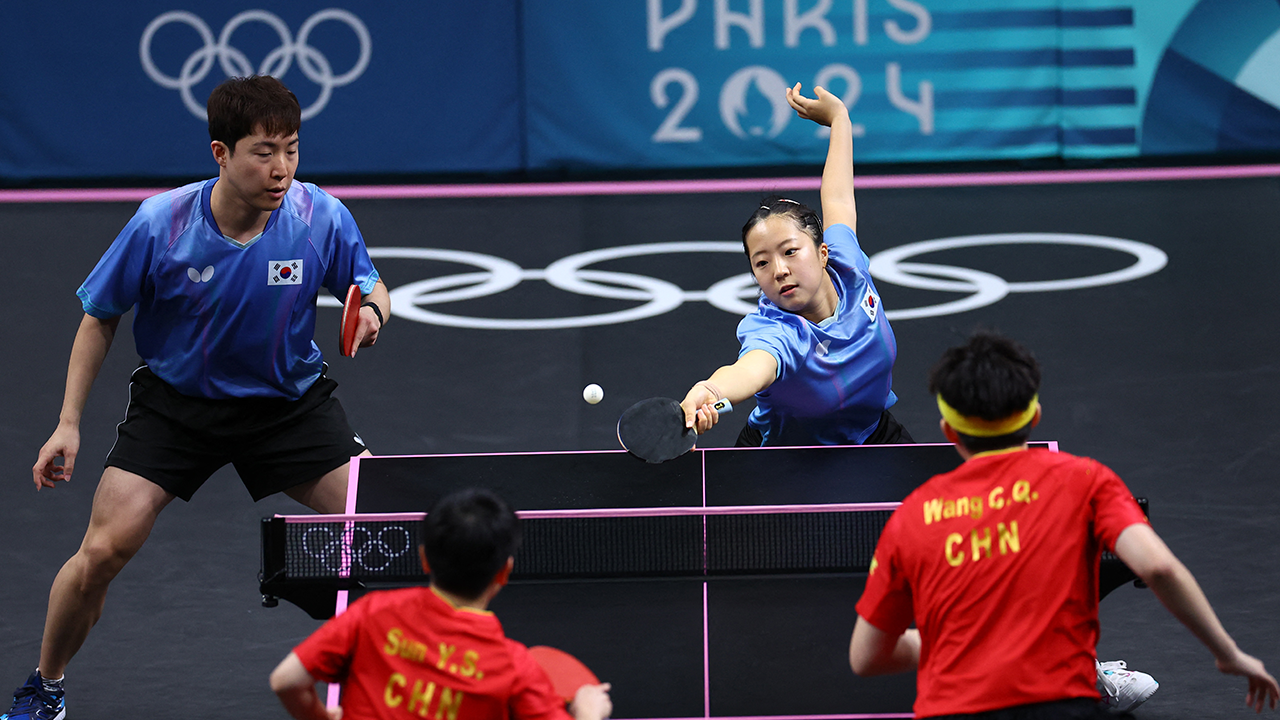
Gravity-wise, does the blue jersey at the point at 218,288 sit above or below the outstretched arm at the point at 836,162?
below

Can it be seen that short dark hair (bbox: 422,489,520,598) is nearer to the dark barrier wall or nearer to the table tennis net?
the table tennis net

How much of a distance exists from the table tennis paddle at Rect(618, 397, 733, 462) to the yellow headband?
0.82 metres

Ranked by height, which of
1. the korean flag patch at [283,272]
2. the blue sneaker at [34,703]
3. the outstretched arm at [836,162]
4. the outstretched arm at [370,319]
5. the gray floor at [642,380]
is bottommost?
the blue sneaker at [34,703]

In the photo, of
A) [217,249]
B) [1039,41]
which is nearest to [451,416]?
[217,249]

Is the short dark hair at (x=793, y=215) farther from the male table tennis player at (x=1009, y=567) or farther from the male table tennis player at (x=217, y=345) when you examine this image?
the male table tennis player at (x=1009, y=567)

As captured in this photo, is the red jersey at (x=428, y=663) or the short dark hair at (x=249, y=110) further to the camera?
the short dark hair at (x=249, y=110)

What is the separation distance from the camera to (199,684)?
4914mm

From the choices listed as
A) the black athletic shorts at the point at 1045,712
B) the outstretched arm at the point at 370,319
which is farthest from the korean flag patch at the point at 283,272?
the black athletic shorts at the point at 1045,712

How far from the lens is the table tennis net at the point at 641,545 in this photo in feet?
12.1

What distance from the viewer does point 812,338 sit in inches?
175

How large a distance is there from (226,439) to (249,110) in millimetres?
990

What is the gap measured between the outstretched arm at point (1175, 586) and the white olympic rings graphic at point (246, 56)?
9.63 m

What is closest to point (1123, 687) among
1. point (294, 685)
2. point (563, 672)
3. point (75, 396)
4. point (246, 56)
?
point (563, 672)

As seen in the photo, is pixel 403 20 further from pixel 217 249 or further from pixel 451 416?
pixel 217 249
